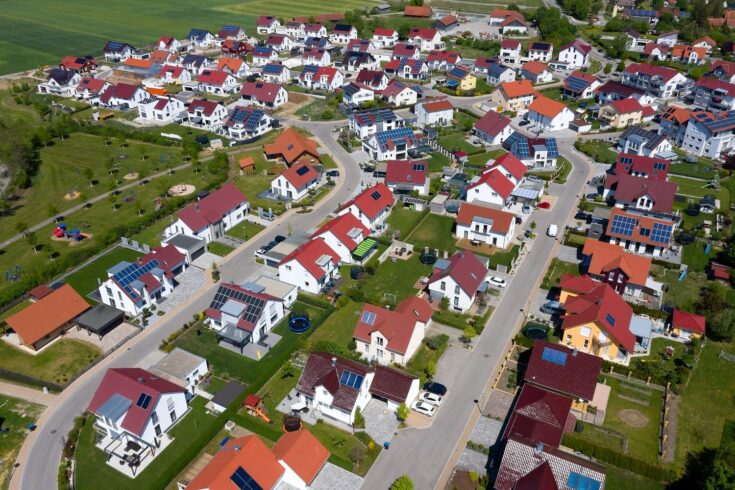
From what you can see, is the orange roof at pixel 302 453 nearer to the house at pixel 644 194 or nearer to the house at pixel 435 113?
the house at pixel 644 194

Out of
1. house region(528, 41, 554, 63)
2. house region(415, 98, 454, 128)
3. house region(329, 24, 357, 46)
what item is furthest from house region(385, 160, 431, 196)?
house region(329, 24, 357, 46)

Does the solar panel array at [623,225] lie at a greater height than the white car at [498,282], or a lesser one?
greater

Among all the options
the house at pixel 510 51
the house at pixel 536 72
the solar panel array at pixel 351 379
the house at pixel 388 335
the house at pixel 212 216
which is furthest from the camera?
the house at pixel 510 51

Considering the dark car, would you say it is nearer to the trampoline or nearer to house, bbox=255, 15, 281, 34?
the trampoline

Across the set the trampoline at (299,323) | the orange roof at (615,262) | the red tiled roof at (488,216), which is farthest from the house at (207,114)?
the orange roof at (615,262)

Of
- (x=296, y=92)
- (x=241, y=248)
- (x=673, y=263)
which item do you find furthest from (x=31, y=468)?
(x=296, y=92)

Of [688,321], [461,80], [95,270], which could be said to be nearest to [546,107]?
[461,80]
